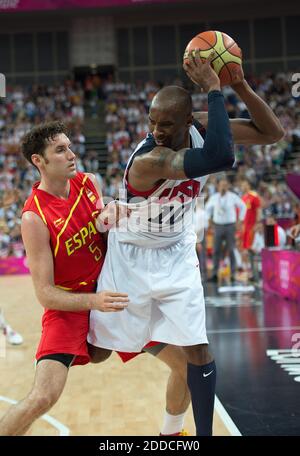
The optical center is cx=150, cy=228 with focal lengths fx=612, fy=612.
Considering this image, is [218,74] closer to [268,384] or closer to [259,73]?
[268,384]

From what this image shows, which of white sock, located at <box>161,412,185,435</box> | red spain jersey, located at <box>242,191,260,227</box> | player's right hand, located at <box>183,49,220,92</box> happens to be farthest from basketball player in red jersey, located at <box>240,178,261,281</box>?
player's right hand, located at <box>183,49,220,92</box>

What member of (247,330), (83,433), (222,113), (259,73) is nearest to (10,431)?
(83,433)

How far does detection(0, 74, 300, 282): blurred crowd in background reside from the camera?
1440cm

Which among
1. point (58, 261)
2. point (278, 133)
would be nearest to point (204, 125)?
point (278, 133)

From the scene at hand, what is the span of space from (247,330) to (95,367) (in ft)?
6.64

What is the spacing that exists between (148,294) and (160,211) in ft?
1.38

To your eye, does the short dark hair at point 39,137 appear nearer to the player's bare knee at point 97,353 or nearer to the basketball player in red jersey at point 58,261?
the basketball player in red jersey at point 58,261

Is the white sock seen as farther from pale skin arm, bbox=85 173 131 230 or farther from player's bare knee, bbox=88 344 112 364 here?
pale skin arm, bbox=85 173 131 230

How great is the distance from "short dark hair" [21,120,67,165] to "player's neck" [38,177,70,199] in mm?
149

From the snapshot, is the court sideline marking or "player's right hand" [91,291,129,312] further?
the court sideline marking

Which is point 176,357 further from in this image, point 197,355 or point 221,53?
point 221,53

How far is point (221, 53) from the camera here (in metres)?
2.84

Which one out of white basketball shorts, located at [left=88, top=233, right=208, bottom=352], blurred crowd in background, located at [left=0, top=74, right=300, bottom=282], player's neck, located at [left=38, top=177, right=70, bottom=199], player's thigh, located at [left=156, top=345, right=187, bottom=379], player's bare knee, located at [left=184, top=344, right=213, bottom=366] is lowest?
player's thigh, located at [left=156, top=345, right=187, bottom=379]

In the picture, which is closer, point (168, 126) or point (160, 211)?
point (168, 126)
